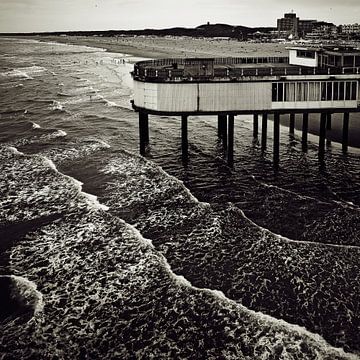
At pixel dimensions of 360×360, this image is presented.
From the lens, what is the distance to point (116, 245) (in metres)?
23.6

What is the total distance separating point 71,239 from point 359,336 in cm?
1429

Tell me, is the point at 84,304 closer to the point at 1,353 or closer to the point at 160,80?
the point at 1,353

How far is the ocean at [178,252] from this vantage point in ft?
55.0

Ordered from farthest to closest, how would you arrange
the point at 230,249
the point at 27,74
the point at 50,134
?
the point at 27,74, the point at 50,134, the point at 230,249

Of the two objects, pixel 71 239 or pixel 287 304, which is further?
pixel 71 239

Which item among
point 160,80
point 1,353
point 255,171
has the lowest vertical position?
point 1,353

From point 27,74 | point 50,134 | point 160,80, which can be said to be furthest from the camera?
point 27,74

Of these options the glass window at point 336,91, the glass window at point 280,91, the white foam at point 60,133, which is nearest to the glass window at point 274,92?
the glass window at point 280,91

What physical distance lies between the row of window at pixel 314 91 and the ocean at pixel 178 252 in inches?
198

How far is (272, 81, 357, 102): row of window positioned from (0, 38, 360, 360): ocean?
504cm

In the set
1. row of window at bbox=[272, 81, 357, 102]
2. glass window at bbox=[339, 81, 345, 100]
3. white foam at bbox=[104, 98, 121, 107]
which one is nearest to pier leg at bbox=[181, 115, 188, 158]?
row of window at bbox=[272, 81, 357, 102]

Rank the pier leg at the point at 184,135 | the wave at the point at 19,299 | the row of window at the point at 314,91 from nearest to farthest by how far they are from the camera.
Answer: the wave at the point at 19,299
the row of window at the point at 314,91
the pier leg at the point at 184,135

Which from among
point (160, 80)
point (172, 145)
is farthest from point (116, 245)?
point (172, 145)

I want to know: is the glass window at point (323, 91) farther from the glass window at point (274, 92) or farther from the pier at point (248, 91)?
the glass window at point (274, 92)
